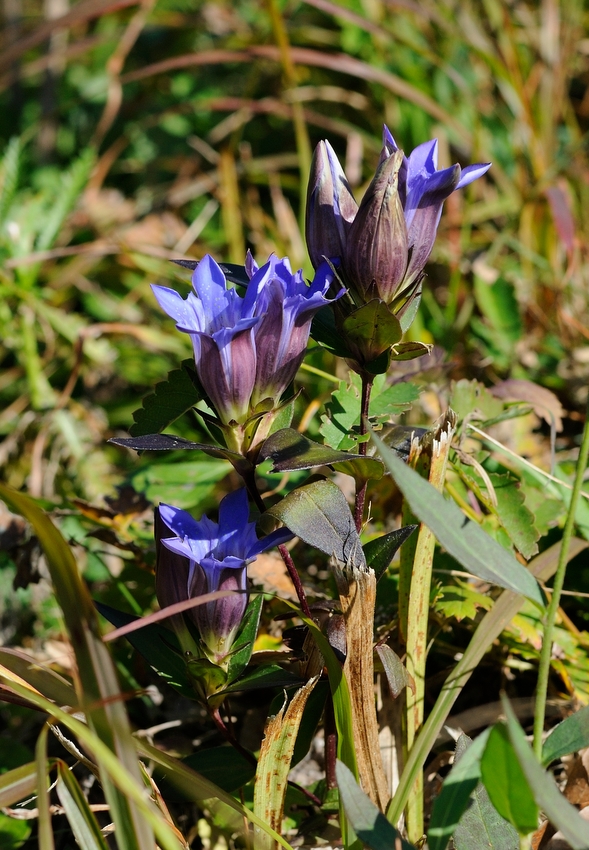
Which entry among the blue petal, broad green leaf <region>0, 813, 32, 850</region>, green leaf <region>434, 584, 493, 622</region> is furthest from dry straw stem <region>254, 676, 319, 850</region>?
the blue petal

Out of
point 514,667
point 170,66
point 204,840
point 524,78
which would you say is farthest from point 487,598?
point 524,78

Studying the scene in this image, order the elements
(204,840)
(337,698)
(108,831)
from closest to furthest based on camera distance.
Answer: (337,698)
(108,831)
(204,840)

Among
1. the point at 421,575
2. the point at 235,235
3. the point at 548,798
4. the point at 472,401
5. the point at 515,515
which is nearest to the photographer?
the point at 548,798

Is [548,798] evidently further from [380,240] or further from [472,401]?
[472,401]

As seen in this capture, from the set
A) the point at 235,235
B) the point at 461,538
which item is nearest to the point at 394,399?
the point at 461,538

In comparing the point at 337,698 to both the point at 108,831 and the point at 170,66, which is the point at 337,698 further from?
the point at 170,66

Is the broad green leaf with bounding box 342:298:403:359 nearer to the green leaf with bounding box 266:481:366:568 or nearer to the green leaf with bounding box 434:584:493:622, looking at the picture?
the green leaf with bounding box 266:481:366:568

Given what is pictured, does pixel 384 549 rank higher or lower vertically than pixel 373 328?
lower
